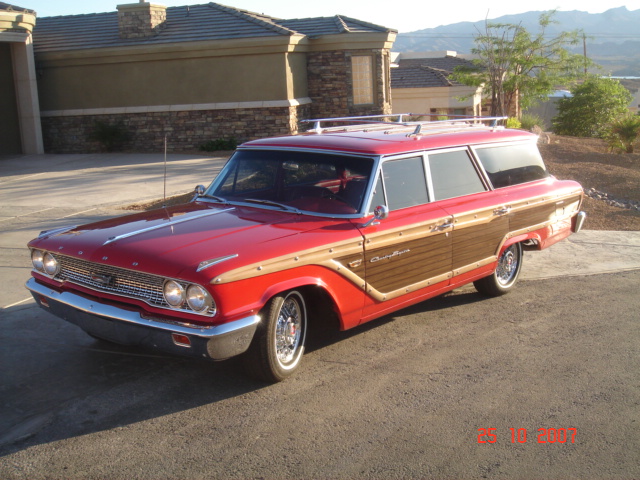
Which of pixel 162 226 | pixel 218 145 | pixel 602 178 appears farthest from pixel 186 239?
pixel 218 145

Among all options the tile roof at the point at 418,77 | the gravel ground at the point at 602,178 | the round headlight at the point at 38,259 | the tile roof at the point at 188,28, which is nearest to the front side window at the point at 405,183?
the round headlight at the point at 38,259

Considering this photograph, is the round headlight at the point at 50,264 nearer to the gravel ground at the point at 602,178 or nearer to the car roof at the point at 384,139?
the car roof at the point at 384,139

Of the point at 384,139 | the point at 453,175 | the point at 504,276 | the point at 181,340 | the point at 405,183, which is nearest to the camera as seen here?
the point at 181,340

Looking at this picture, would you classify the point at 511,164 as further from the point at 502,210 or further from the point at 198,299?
the point at 198,299

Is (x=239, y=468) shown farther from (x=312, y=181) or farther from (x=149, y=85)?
(x=149, y=85)

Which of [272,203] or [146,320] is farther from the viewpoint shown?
[272,203]

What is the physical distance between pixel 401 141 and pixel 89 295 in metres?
2.97

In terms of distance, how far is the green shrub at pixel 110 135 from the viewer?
71.5 ft

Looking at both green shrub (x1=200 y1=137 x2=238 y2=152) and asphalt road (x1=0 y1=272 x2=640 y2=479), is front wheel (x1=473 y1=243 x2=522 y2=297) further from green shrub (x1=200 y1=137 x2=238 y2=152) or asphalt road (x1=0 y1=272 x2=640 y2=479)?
green shrub (x1=200 y1=137 x2=238 y2=152)

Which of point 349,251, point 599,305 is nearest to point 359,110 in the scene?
point 599,305

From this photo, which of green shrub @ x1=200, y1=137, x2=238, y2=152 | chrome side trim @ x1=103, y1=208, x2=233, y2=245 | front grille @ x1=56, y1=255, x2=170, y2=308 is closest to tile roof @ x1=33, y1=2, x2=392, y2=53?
green shrub @ x1=200, y1=137, x2=238, y2=152

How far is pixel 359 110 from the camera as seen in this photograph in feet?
75.4

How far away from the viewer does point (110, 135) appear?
21.8 m

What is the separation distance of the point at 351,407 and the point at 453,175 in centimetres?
282
